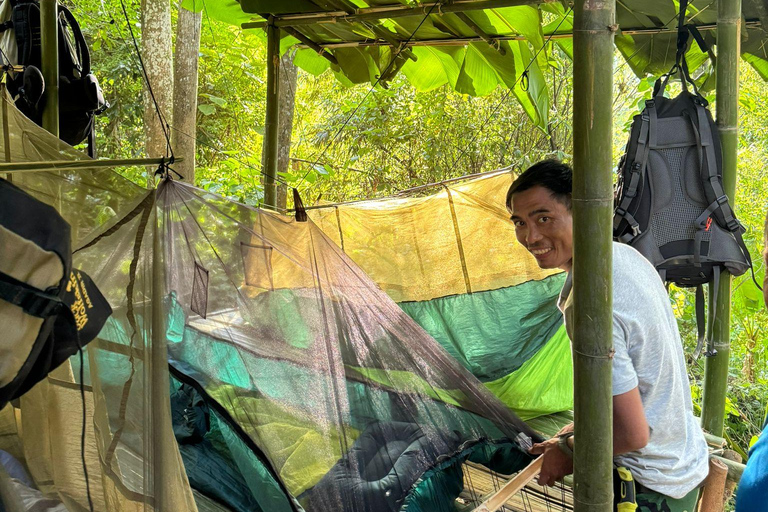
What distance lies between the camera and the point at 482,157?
262 inches

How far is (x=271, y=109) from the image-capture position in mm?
3127

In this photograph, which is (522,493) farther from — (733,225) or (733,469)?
(733,225)

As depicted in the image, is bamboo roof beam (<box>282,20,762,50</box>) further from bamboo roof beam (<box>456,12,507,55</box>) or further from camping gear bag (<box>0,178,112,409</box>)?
camping gear bag (<box>0,178,112,409</box>)

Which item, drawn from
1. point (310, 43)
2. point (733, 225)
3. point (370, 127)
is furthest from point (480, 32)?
point (370, 127)

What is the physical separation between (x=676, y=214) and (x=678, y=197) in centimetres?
5

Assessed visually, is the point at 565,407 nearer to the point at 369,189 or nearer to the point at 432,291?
the point at 432,291

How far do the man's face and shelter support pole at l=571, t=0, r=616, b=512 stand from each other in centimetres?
38

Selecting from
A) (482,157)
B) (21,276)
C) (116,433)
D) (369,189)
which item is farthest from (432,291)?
(369,189)

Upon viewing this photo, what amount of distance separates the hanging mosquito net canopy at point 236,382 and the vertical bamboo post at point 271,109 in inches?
40.7

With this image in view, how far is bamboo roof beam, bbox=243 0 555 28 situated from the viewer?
8.13 ft

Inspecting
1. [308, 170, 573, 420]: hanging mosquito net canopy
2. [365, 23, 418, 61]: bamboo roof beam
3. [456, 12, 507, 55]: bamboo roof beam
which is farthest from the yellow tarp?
[365, 23, 418, 61]: bamboo roof beam

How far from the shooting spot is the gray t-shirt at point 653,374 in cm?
129

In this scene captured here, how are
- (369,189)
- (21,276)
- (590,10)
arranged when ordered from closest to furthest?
(21,276), (590,10), (369,189)

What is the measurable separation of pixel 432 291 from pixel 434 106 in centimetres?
355
